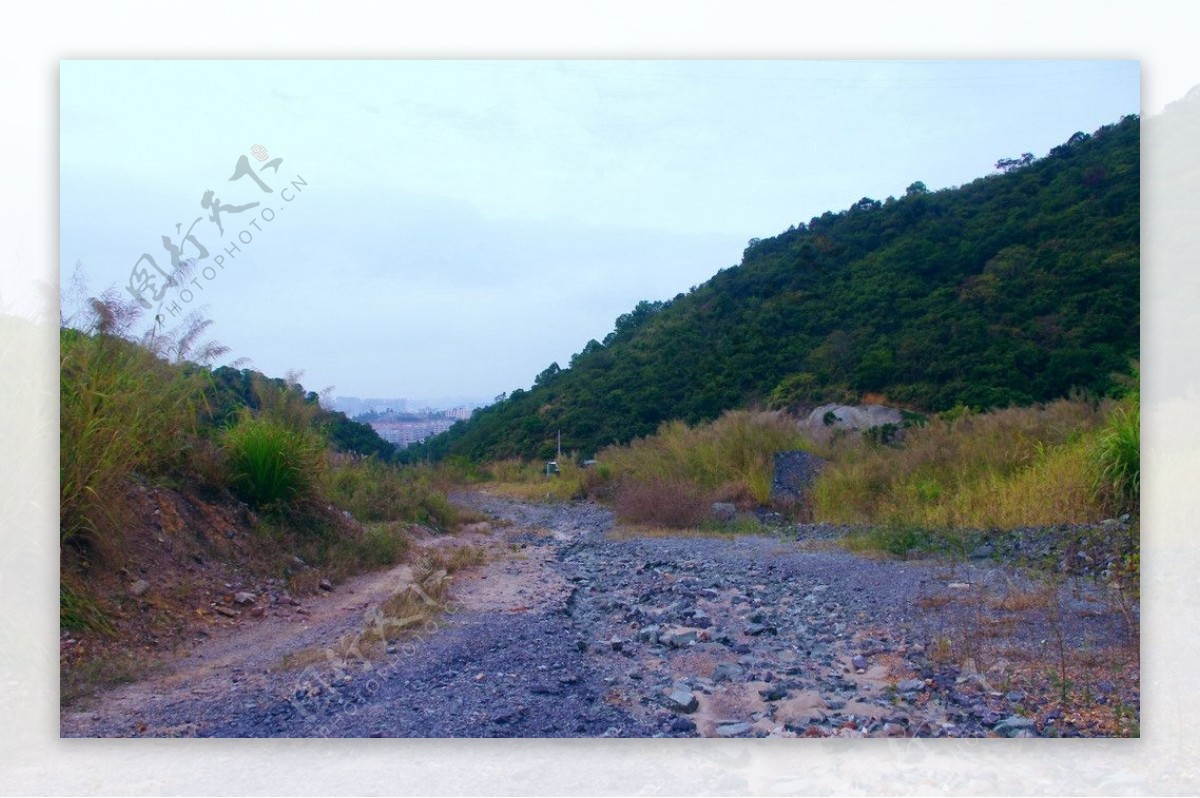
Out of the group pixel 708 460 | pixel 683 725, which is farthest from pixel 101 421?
pixel 708 460

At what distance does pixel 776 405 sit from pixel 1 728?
27.8ft

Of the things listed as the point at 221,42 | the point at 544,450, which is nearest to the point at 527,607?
the point at 221,42

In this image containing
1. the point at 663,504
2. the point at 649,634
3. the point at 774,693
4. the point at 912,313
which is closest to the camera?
the point at 774,693

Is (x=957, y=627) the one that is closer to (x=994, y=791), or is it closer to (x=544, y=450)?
(x=994, y=791)

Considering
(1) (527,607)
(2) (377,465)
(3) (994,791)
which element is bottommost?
(3) (994,791)

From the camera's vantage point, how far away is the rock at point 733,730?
3615mm

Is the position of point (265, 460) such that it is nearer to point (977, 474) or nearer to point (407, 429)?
point (407, 429)

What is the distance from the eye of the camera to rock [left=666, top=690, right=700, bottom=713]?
374 centimetres

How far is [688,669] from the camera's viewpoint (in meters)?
4.11

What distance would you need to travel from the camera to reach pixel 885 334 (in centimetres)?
814

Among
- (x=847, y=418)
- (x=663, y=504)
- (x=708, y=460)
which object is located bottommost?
(x=663, y=504)

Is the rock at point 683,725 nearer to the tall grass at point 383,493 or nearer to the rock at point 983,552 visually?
the rock at point 983,552

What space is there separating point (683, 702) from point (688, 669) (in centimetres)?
36

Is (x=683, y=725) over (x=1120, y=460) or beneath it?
beneath
